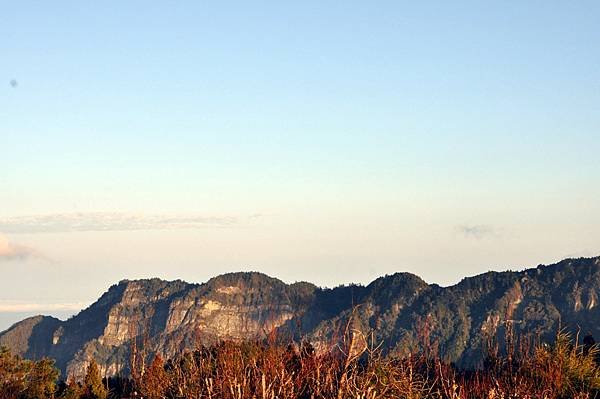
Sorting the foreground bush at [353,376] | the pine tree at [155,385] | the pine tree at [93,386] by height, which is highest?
the foreground bush at [353,376]

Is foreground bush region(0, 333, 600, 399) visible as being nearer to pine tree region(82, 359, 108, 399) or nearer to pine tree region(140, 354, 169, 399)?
pine tree region(140, 354, 169, 399)

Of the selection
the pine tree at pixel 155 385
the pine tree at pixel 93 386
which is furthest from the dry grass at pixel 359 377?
the pine tree at pixel 93 386

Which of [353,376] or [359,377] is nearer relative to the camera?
[353,376]

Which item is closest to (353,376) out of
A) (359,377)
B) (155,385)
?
(359,377)

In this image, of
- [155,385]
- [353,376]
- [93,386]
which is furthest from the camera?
[93,386]

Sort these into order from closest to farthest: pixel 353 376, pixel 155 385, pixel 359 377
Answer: pixel 353 376
pixel 359 377
pixel 155 385

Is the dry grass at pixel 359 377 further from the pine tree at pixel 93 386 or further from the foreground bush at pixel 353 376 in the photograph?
the pine tree at pixel 93 386

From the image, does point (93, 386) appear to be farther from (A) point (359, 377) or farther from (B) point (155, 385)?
(A) point (359, 377)

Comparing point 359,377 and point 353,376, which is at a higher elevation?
point 353,376

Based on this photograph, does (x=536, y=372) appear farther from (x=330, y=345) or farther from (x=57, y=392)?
(x=57, y=392)

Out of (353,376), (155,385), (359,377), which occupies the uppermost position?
(353,376)

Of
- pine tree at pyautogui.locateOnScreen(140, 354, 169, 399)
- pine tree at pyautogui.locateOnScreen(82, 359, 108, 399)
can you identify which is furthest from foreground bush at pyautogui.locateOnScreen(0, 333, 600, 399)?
pine tree at pyautogui.locateOnScreen(82, 359, 108, 399)

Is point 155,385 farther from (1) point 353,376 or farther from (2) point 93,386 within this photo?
(2) point 93,386

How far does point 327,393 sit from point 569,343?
22.2m
